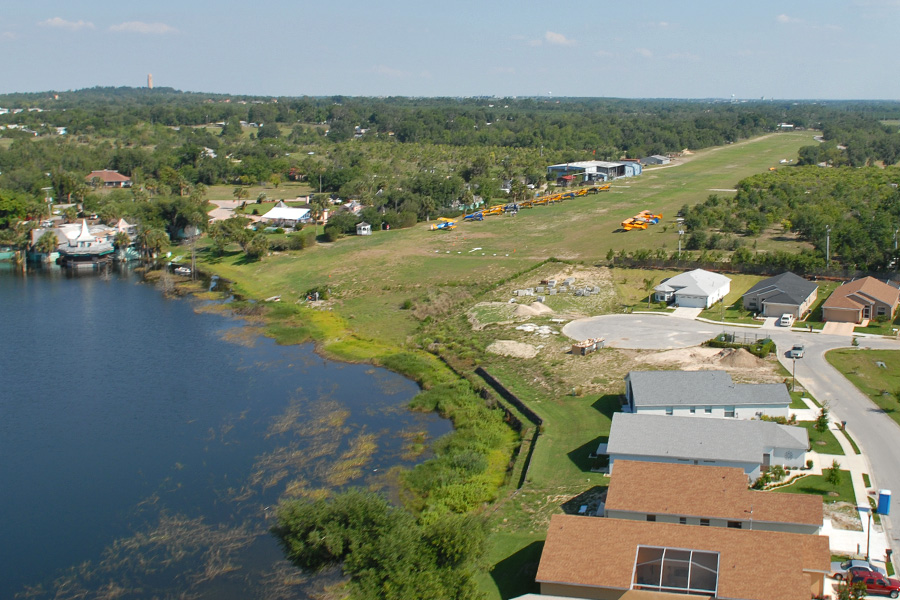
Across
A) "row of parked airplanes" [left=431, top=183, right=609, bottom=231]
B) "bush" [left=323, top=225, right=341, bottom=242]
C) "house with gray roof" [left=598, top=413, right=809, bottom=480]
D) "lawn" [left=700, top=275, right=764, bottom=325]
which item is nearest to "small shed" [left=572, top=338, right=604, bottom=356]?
"lawn" [left=700, top=275, right=764, bottom=325]

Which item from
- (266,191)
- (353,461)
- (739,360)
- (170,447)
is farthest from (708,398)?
(266,191)

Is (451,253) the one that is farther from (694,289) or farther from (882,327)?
(882,327)

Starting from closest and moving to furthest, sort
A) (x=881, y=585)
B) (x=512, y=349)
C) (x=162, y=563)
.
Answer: (x=881, y=585) → (x=162, y=563) → (x=512, y=349)

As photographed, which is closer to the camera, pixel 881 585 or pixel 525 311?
pixel 881 585

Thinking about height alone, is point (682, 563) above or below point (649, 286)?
below

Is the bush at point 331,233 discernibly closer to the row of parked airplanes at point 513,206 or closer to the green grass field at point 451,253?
the green grass field at point 451,253

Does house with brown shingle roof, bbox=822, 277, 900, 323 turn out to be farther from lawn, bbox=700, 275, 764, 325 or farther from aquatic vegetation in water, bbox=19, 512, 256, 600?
aquatic vegetation in water, bbox=19, 512, 256, 600

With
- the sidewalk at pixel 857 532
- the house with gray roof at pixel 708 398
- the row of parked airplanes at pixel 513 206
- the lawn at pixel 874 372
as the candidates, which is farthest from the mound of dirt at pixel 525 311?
the row of parked airplanes at pixel 513 206
